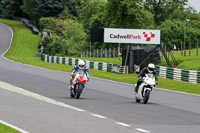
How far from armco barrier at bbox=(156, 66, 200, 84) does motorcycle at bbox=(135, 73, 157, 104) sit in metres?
16.6

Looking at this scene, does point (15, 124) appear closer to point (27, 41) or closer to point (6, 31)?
point (27, 41)

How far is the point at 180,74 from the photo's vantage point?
36.0 m

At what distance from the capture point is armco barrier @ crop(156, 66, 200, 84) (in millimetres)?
33969

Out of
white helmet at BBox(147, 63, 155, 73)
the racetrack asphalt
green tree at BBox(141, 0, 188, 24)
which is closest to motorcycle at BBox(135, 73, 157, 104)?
white helmet at BBox(147, 63, 155, 73)

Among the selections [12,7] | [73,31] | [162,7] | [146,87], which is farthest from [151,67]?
[12,7]

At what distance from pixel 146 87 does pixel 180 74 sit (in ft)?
62.6

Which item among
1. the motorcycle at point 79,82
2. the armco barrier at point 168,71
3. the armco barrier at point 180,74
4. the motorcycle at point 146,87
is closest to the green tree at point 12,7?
the armco barrier at point 168,71

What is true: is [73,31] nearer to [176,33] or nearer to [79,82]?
[176,33]

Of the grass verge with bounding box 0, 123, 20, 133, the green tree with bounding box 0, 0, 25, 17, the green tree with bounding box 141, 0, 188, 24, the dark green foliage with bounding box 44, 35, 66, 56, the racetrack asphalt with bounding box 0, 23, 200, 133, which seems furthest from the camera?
the green tree with bounding box 0, 0, 25, 17

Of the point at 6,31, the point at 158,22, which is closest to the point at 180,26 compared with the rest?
the point at 158,22

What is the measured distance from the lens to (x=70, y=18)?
3848 inches

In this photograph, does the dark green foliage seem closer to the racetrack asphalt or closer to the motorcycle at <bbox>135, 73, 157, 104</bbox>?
the racetrack asphalt

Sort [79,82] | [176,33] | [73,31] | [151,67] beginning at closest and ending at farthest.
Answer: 1. [151,67]
2. [79,82]
3. [176,33]
4. [73,31]

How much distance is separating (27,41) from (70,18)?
2115cm
